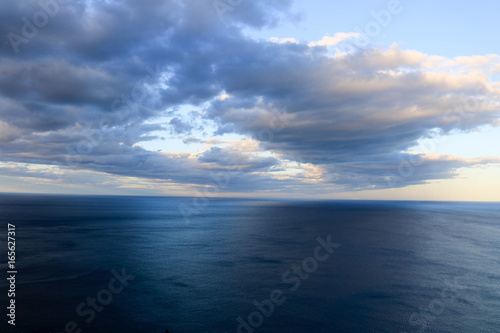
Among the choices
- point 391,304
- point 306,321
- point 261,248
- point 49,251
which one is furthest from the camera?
point 261,248

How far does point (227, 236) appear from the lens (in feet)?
295

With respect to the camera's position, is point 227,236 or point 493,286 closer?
point 493,286

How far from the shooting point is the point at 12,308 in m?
33.5

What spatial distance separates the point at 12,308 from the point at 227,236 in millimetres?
60132

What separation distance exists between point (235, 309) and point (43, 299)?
24137 millimetres

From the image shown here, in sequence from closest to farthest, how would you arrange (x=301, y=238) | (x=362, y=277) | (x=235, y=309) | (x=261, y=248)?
(x=235, y=309)
(x=362, y=277)
(x=261, y=248)
(x=301, y=238)

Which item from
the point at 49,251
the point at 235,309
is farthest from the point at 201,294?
the point at 49,251

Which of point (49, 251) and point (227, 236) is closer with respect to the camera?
point (49, 251)

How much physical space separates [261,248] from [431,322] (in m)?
41.7

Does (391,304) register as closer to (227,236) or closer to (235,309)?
(235,309)

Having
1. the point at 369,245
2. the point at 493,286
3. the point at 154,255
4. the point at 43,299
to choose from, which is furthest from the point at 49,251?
the point at 493,286

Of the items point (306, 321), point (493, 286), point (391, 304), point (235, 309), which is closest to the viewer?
point (306, 321)

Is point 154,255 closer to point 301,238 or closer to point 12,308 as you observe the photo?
point 12,308

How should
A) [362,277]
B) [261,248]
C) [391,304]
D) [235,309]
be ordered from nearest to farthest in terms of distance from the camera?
[235,309] < [391,304] < [362,277] < [261,248]
